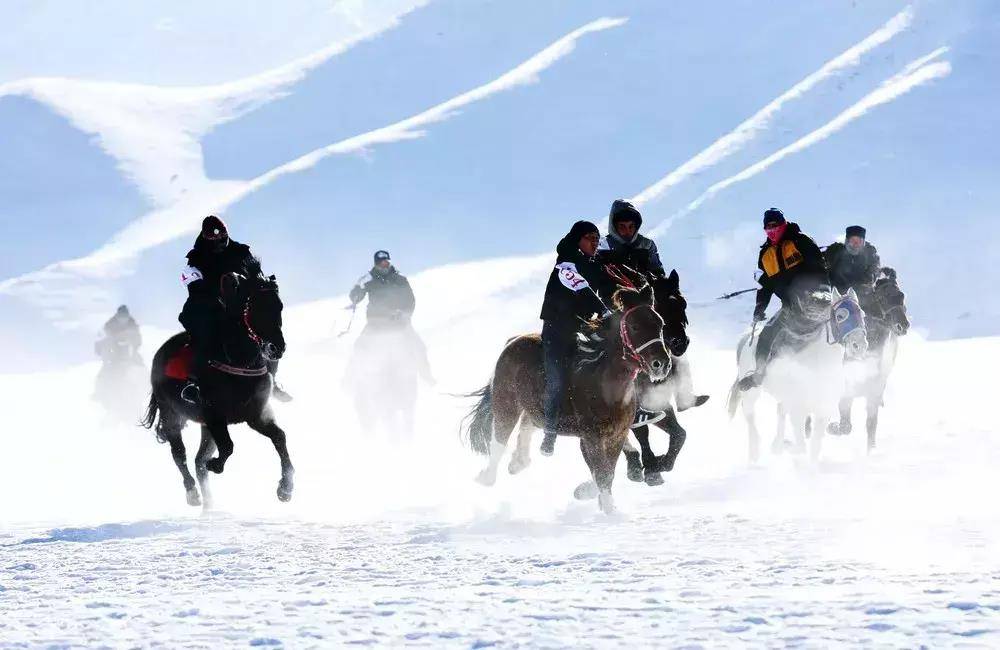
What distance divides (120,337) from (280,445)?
12.4m

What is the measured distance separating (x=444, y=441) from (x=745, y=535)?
10124 mm

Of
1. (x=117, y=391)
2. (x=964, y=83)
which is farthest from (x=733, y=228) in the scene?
(x=117, y=391)

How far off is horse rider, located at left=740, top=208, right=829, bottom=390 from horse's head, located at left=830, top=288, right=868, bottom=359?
0.37 metres

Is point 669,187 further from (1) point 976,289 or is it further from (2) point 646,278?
(2) point 646,278

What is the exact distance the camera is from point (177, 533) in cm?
1006

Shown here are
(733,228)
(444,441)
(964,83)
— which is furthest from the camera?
(964,83)

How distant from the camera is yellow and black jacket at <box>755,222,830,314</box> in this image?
12.9m

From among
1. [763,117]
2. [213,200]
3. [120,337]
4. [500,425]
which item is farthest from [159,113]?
[500,425]

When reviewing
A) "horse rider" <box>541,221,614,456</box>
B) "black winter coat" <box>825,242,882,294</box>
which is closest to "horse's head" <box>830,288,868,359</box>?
"black winter coat" <box>825,242,882,294</box>

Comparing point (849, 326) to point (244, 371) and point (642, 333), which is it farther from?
point (244, 371)

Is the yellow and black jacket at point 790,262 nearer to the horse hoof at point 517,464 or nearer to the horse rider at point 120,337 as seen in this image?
the horse hoof at point 517,464

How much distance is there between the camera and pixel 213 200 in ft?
288

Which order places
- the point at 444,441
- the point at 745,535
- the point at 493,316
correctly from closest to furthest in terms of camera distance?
1. the point at 745,535
2. the point at 444,441
3. the point at 493,316

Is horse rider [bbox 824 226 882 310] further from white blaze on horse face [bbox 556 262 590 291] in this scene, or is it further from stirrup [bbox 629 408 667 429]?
white blaze on horse face [bbox 556 262 590 291]
